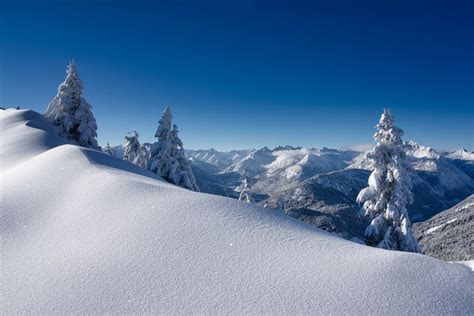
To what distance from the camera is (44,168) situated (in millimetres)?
9656

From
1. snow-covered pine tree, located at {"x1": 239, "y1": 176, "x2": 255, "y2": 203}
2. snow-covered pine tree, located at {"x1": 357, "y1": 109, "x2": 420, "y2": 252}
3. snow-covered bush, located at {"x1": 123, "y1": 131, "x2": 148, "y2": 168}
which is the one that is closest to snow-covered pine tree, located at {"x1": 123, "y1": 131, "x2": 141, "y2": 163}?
snow-covered bush, located at {"x1": 123, "y1": 131, "x2": 148, "y2": 168}

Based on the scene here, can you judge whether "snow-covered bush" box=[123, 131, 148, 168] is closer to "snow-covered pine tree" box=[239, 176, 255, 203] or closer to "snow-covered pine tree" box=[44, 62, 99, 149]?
"snow-covered pine tree" box=[44, 62, 99, 149]

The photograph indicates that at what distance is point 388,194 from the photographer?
17344mm

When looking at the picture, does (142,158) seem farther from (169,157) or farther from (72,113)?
(169,157)

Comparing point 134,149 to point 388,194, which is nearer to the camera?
point 388,194

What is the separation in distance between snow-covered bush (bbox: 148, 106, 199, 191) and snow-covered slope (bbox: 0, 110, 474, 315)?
56.4 ft

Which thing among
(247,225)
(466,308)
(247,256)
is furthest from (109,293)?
(466,308)

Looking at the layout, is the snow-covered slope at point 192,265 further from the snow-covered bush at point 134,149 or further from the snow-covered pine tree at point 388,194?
the snow-covered bush at point 134,149

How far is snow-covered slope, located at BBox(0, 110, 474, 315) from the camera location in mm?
3652

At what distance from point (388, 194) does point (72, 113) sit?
28.0 metres

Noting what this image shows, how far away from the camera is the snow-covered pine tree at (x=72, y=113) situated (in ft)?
83.6

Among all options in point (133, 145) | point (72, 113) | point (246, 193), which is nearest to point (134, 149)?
point (133, 145)

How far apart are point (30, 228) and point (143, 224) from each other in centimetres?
277

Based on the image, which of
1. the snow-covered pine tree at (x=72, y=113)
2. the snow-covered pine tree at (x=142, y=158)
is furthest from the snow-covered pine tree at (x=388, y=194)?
the snow-covered pine tree at (x=142, y=158)
